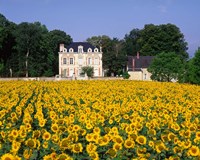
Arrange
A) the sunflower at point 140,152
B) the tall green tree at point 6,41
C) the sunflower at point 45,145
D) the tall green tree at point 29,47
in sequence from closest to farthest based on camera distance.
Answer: the sunflower at point 140,152, the sunflower at point 45,145, the tall green tree at point 29,47, the tall green tree at point 6,41

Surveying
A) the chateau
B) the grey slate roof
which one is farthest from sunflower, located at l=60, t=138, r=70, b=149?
the grey slate roof

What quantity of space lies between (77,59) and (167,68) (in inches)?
1017

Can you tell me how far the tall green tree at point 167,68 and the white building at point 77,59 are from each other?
22460 mm

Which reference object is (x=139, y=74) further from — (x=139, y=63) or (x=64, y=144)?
(x=64, y=144)

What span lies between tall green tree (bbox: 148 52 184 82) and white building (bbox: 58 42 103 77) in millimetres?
22460

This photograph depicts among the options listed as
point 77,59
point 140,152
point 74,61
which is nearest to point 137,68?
point 77,59

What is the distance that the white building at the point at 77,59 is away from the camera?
67188mm

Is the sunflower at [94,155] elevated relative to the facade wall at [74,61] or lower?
lower

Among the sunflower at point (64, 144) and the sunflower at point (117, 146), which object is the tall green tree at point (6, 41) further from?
the sunflower at point (117, 146)

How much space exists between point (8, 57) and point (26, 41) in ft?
18.1

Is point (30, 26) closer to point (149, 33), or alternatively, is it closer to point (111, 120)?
point (149, 33)

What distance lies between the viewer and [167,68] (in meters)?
43.8

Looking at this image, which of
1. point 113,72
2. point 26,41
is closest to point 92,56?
point 113,72

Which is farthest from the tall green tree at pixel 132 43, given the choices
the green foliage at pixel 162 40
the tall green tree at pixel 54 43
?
the tall green tree at pixel 54 43
